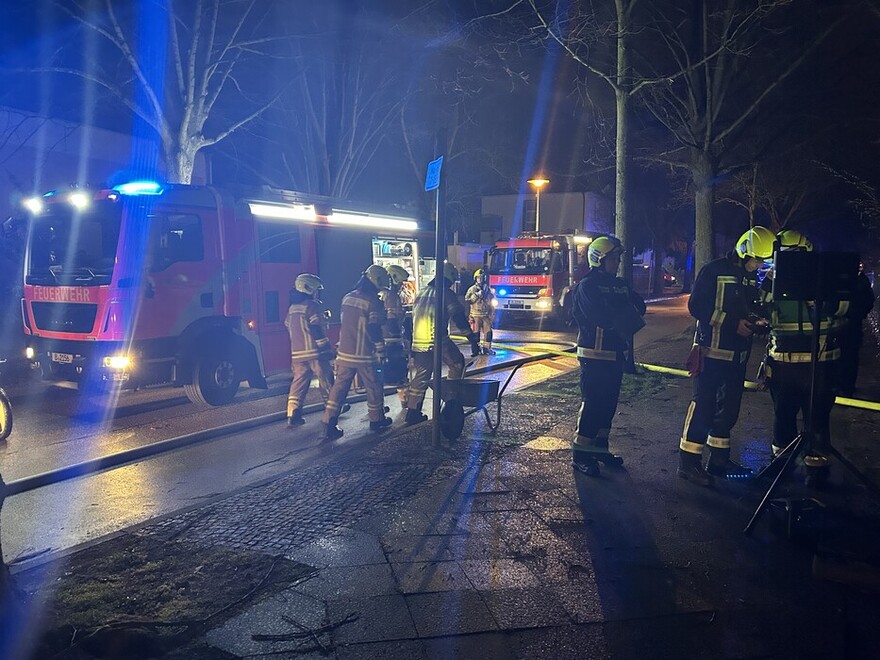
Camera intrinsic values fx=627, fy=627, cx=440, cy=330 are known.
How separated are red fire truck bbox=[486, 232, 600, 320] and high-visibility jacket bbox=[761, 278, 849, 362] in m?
14.1

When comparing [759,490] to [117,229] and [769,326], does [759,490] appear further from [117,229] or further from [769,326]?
[117,229]

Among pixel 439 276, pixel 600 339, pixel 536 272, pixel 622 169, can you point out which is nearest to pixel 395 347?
pixel 439 276

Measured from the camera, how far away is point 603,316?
5.26 m

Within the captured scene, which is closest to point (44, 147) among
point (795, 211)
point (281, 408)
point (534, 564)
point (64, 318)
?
point (64, 318)

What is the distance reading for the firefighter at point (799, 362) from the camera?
5.14 meters

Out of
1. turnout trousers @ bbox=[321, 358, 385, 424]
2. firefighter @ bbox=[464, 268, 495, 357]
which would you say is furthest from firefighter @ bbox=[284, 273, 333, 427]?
firefighter @ bbox=[464, 268, 495, 357]

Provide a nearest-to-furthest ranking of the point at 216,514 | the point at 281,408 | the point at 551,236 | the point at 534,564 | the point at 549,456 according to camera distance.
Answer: the point at 534,564, the point at 216,514, the point at 549,456, the point at 281,408, the point at 551,236

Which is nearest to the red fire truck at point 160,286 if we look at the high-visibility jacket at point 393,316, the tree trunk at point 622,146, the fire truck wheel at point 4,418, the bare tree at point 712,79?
the fire truck wheel at point 4,418

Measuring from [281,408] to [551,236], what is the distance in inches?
536

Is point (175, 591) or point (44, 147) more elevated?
point (44, 147)

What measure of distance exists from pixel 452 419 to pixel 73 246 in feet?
17.0

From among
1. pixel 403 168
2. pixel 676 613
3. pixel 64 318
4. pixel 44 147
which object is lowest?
pixel 676 613

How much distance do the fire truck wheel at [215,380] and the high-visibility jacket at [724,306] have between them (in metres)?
5.81

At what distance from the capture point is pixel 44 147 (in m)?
17.1
